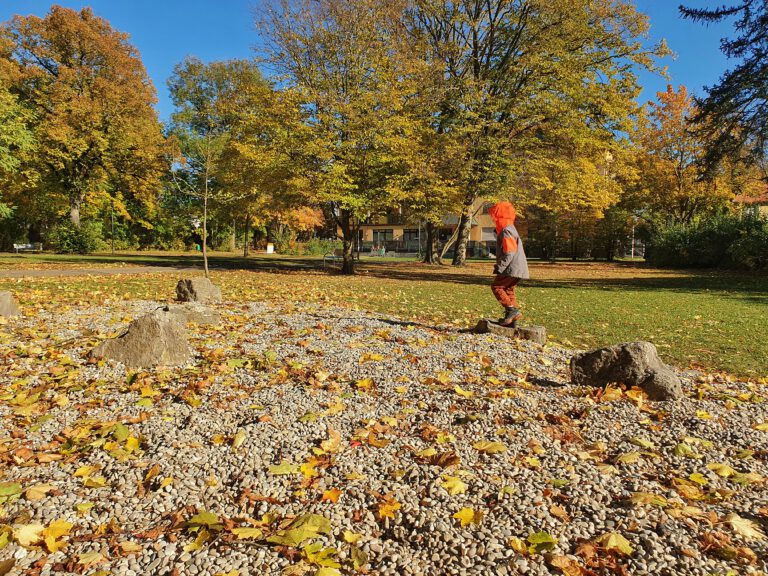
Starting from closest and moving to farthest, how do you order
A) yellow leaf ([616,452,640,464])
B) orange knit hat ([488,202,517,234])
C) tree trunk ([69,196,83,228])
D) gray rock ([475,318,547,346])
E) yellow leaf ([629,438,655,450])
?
yellow leaf ([616,452,640,464]) → yellow leaf ([629,438,655,450]) → orange knit hat ([488,202,517,234]) → gray rock ([475,318,547,346]) → tree trunk ([69,196,83,228])

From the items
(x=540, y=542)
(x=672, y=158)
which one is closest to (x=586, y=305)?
(x=540, y=542)

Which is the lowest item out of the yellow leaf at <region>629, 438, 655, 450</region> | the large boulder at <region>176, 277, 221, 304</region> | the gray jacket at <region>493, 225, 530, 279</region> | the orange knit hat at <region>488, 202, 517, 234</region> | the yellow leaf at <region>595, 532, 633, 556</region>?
the yellow leaf at <region>595, 532, 633, 556</region>

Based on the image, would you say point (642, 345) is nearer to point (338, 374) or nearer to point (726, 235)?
point (338, 374)

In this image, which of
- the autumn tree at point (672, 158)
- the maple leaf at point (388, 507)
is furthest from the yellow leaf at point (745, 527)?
the autumn tree at point (672, 158)

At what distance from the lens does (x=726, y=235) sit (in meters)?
25.3

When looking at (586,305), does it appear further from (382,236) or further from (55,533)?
(382,236)

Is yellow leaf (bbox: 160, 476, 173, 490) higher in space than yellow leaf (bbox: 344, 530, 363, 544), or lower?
higher

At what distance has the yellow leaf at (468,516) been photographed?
2541mm

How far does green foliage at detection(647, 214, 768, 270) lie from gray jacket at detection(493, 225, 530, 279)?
68.0ft

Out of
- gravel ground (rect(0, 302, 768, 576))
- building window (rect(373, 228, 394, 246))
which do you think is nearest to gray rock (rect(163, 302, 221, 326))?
gravel ground (rect(0, 302, 768, 576))

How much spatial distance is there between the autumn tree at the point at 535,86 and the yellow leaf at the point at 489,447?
698 inches

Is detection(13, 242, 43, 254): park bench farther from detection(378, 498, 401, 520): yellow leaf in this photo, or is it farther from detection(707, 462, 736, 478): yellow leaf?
detection(707, 462, 736, 478): yellow leaf

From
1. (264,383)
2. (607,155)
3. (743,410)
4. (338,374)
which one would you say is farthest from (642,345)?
(607,155)

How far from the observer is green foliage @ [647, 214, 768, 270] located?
2156 cm
